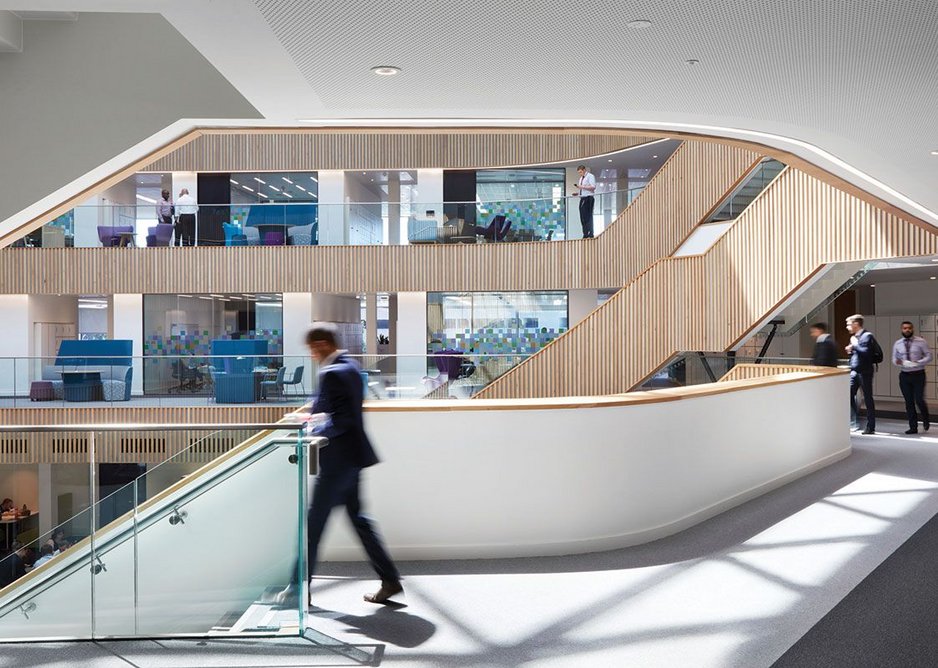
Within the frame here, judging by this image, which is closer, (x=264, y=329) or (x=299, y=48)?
(x=299, y=48)

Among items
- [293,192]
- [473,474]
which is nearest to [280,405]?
[293,192]

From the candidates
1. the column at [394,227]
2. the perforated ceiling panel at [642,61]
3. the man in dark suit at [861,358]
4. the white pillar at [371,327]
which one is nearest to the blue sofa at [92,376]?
the column at [394,227]

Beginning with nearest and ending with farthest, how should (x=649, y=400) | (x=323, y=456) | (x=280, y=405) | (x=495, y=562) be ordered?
(x=323, y=456) → (x=495, y=562) → (x=649, y=400) → (x=280, y=405)

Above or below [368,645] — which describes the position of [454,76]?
above

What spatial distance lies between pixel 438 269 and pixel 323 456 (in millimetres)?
14330

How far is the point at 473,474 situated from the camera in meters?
5.53

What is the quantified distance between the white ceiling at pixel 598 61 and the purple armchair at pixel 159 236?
14.1 m

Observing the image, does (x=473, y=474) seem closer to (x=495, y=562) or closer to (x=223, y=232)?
(x=495, y=562)

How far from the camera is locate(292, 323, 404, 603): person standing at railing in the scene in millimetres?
4395

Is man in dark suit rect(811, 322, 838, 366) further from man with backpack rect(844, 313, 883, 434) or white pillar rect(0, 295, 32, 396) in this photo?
white pillar rect(0, 295, 32, 396)

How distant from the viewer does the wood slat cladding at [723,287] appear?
10336 millimetres

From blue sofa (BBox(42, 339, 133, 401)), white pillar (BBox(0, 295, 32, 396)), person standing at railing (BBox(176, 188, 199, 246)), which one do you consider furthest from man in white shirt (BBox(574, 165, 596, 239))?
white pillar (BBox(0, 295, 32, 396))

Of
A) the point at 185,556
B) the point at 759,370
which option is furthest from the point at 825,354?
the point at 185,556

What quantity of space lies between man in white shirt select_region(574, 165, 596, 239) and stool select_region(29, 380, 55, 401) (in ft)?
35.5
